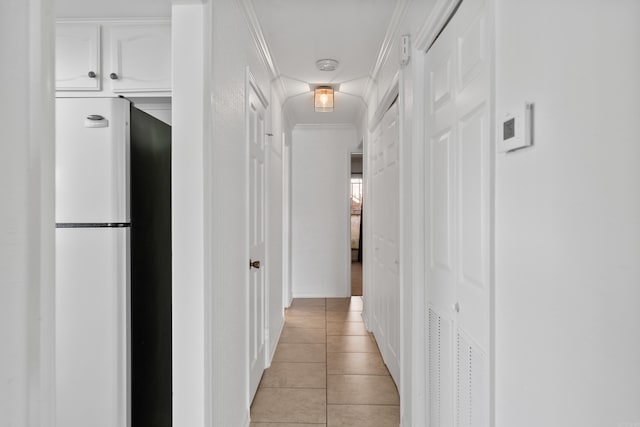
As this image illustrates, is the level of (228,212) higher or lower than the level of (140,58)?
lower

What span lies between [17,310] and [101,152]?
3.89ft

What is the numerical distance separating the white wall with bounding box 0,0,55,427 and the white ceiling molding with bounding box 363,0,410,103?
6.35 feet

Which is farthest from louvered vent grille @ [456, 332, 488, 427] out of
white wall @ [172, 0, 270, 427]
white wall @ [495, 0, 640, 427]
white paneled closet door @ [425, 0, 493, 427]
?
white wall @ [172, 0, 270, 427]

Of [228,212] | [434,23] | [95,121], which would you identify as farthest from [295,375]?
[434,23]

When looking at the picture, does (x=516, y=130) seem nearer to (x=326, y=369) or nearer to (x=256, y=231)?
(x=256, y=231)

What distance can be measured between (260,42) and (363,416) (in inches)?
100

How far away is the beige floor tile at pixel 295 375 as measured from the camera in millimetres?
2922

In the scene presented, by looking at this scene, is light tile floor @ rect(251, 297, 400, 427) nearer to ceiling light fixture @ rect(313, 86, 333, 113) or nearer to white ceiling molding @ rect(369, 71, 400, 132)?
white ceiling molding @ rect(369, 71, 400, 132)

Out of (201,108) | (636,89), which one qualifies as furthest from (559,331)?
(201,108)

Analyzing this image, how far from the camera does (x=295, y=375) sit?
3078 millimetres

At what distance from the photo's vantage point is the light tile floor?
246 cm

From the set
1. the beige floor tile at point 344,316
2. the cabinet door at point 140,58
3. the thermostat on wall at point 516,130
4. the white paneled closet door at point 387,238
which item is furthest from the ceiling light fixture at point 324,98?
the thermostat on wall at point 516,130

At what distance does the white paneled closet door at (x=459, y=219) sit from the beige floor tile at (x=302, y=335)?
2111 mm

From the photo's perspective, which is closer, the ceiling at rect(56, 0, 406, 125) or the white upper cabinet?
the ceiling at rect(56, 0, 406, 125)
